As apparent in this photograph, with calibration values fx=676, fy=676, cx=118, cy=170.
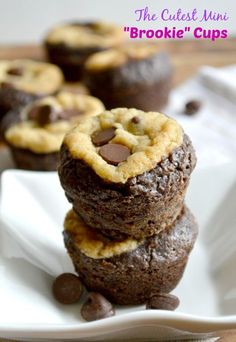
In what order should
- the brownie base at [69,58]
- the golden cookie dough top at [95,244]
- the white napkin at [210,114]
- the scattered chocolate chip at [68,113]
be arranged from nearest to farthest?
the golden cookie dough top at [95,244] < the scattered chocolate chip at [68,113] < the white napkin at [210,114] < the brownie base at [69,58]

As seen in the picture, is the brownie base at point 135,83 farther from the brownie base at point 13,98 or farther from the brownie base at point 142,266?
the brownie base at point 142,266

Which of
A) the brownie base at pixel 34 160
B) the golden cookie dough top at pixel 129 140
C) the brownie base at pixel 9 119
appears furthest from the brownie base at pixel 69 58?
the golden cookie dough top at pixel 129 140

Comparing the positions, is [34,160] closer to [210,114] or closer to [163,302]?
[210,114]

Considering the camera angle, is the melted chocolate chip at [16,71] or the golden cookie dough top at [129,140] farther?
the melted chocolate chip at [16,71]

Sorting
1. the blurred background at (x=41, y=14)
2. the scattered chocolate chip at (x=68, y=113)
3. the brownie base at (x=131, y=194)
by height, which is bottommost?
the blurred background at (x=41, y=14)

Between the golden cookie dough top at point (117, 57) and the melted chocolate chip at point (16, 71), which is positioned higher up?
the golden cookie dough top at point (117, 57)

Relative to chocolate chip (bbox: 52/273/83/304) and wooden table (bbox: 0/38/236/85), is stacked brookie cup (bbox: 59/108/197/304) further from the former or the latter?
wooden table (bbox: 0/38/236/85)

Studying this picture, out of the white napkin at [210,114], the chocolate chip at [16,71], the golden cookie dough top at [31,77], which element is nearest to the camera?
the white napkin at [210,114]
